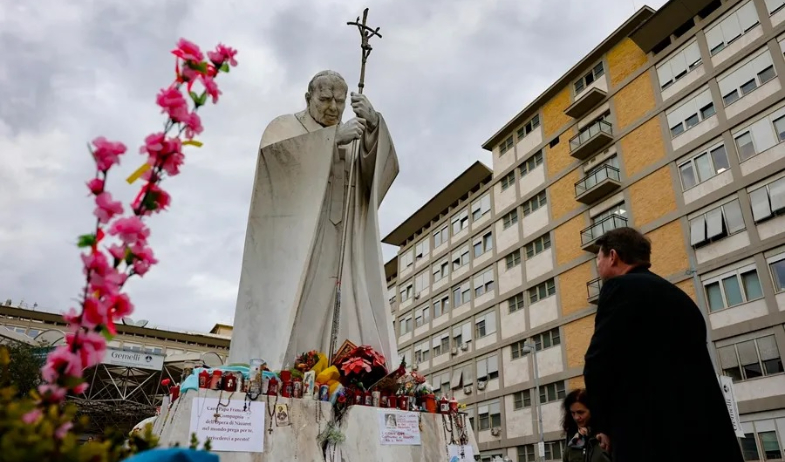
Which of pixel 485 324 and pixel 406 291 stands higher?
pixel 406 291

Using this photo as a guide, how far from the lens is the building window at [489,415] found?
29239 mm

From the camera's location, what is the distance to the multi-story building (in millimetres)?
18922

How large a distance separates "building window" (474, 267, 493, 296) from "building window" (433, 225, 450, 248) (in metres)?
5.08

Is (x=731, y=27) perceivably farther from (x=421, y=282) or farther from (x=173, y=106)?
(x=173, y=106)

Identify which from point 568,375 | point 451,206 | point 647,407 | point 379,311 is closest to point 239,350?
point 379,311

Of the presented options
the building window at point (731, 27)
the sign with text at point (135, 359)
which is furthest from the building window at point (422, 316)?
the building window at point (731, 27)

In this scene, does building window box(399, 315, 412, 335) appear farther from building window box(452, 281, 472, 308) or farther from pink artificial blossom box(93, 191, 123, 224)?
pink artificial blossom box(93, 191, 123, 224)

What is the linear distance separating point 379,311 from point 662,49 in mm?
23853

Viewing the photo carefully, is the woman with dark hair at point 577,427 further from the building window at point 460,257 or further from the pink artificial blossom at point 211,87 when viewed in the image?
the building window at point 460,257

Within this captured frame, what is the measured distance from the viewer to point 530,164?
31.4 m

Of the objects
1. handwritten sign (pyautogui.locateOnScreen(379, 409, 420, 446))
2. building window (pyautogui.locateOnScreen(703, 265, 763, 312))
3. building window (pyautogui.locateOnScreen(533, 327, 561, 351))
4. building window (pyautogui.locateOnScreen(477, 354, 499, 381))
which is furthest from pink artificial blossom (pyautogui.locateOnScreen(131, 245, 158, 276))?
building window (pyautogui.locateOnScreen(477, 354, 499, 381))

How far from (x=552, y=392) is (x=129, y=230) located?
88.4ft

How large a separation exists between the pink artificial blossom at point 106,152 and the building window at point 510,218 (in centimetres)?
3111

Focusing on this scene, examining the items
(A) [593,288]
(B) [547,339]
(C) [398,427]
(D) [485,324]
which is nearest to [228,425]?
(C) [398,427]
